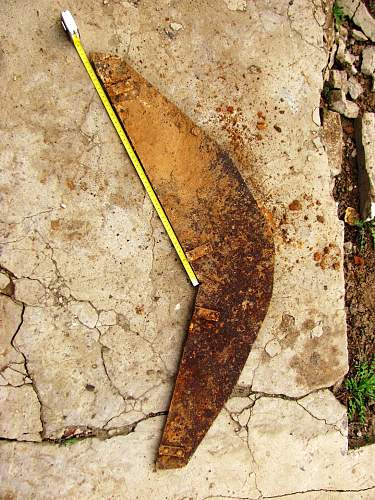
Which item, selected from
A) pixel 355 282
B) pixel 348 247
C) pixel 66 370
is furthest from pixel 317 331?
pixel 66 370

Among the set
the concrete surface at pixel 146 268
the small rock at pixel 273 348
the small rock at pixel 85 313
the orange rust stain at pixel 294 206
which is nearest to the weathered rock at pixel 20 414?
the concrete surface at pixel 146 268

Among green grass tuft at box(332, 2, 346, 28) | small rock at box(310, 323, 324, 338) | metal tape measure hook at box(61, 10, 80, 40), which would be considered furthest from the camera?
green grass tuft at box(332, 2, 346, 28)

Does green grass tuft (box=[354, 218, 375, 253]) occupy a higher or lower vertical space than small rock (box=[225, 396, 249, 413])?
higher

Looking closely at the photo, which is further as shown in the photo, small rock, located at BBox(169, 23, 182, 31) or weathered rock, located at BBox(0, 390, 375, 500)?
small rock, located at BBox(169, 23, 182, 31)

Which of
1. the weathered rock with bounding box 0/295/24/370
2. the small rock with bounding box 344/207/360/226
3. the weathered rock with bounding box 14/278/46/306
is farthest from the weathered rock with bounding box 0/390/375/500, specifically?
the small rock with bounding box 344/207/360/226

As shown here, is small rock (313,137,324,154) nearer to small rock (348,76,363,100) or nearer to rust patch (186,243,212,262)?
small rock (348,76,363,100)

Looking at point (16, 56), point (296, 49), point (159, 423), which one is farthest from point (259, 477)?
point (16, 56)

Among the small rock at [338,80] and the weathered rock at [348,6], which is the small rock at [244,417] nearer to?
the small rock at [338,80]
